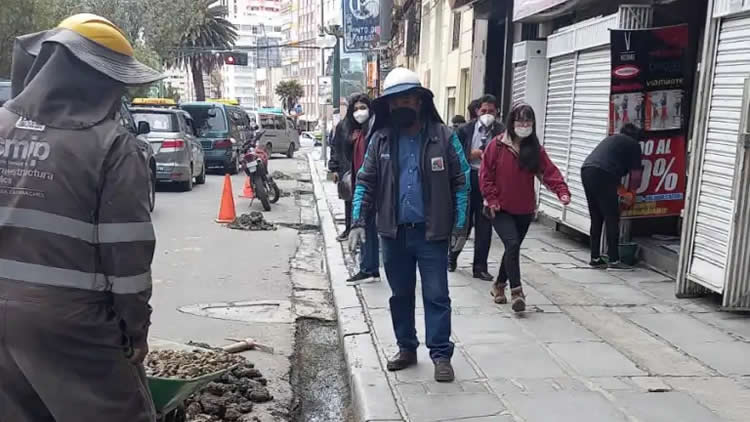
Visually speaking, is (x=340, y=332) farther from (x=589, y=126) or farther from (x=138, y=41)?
(x=138, y=41)

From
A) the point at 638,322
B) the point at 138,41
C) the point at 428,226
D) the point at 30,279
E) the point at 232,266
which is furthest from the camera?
the point at 138,41

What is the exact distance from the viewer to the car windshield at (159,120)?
15.4 metres

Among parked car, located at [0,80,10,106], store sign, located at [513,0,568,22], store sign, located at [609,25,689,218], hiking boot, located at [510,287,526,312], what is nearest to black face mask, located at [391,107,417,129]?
hiking boot, located at [510,287,526,312]

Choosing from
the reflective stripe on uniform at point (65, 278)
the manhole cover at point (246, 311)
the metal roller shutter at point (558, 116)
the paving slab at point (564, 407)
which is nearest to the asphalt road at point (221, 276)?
the manhole cover at point (246, 311)

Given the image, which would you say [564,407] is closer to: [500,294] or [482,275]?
[500,294]

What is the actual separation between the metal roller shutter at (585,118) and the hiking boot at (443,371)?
4.73 metres

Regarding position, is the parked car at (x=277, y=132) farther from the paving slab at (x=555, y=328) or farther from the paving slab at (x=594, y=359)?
the paving slab at (x=594, y=359)

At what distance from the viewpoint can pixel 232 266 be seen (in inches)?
346

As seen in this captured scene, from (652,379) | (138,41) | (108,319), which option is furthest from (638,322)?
(138,41)

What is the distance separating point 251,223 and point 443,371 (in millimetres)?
7581

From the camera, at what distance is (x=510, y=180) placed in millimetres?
5984

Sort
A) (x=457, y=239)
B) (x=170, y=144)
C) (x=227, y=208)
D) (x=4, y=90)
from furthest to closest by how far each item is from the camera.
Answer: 1. (x=170, y=144)
2. (x=227, y=208)
3. (x=4, y=90)
4. (x=457, y=239)

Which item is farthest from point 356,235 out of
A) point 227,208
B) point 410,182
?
point 227,208

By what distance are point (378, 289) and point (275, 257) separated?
2696 mm
